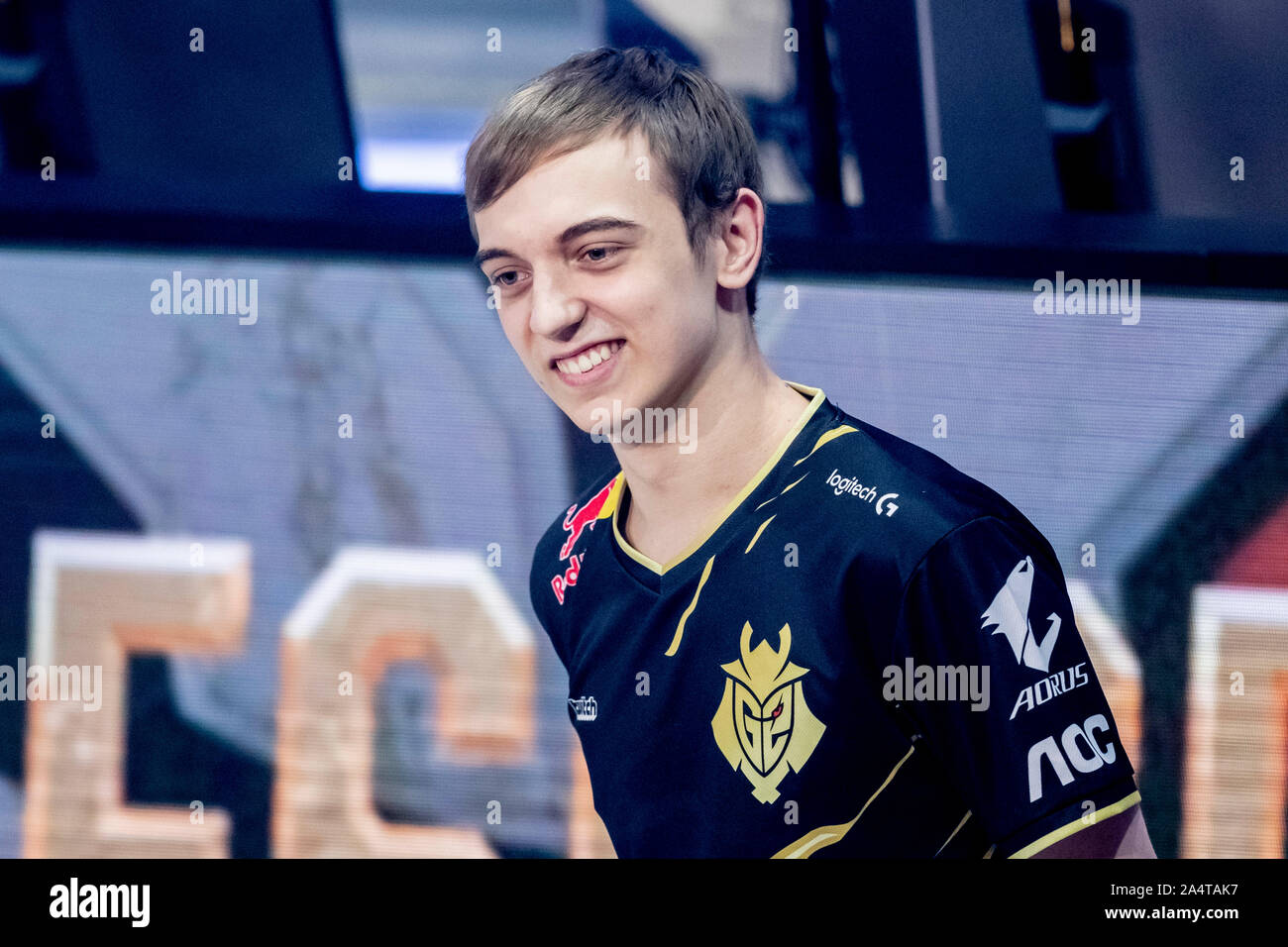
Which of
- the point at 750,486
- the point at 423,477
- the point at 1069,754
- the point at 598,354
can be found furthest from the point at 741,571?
the point at 423,477

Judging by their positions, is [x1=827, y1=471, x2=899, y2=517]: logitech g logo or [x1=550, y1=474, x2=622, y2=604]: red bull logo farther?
[x1=550, y1=474, x2=622, y2=604]: red bull logo

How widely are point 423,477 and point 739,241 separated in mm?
1324

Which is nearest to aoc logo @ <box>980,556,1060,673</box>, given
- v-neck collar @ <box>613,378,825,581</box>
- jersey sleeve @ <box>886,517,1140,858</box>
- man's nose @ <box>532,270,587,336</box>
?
jersey sleeve @ <box>886,517,1140,858</box>

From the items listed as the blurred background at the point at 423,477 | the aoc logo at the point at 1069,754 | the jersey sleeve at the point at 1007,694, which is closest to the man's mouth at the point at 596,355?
the jersey sleeve at the point at 1007,694

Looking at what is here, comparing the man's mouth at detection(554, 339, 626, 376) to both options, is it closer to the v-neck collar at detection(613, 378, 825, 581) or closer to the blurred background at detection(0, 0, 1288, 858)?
the v-neck collar at detection(613, 378, 825, 581)

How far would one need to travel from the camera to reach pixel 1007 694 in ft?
4.30

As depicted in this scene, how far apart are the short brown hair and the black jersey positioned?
1.11 ft

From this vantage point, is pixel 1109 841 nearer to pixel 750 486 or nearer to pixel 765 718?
pixel 765 718

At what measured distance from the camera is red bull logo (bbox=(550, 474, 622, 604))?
1.87m

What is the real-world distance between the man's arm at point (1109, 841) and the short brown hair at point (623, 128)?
32.8 inches

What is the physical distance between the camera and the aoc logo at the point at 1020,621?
1319mm

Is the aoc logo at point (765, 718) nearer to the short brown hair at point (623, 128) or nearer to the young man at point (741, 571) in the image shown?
the young man at point (741, 571)
